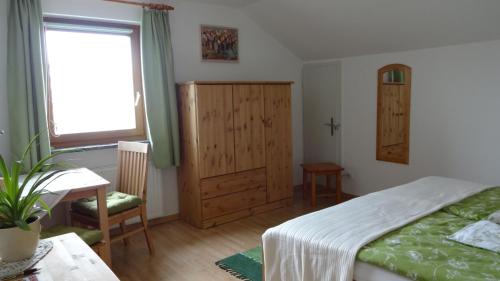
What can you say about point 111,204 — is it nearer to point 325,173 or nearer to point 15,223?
point 15,223

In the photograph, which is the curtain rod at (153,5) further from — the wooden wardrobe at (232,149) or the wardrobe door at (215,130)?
the wardrobe door at (215,130)

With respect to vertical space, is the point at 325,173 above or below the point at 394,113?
below

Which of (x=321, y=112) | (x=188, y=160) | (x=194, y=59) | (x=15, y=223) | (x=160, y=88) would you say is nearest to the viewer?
(x=15, y=223)

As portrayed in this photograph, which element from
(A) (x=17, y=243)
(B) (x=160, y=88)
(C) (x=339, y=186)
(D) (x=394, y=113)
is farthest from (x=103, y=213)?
(D) (x=394, y=113)

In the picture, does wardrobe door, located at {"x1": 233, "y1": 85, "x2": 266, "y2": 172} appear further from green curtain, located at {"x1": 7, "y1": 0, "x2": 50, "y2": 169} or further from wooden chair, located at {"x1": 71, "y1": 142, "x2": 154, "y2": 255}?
green curtain, located at {"x1": 7, "y1": 0, "x2": 50, "y2": 169}

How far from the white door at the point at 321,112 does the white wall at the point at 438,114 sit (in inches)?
6.1

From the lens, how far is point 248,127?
4004mm

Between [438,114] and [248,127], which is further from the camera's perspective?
[248,127]

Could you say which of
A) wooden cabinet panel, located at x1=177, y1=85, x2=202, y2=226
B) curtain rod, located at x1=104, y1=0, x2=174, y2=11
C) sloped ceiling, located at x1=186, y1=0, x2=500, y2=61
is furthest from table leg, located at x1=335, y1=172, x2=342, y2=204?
curtain rod, located at x1=104, y1=0, x2=174, y2=11

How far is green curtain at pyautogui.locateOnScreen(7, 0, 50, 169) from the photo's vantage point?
2949mm

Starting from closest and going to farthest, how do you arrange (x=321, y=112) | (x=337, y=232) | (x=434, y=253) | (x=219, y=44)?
(x=434, y=253) < (x=337, y=232) < (x=219, y=44) < (x=321, y=112)

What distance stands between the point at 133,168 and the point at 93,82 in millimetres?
1001

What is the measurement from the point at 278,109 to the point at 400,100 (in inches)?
53.5

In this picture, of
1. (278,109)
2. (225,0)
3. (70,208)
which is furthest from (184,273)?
(225,0)
